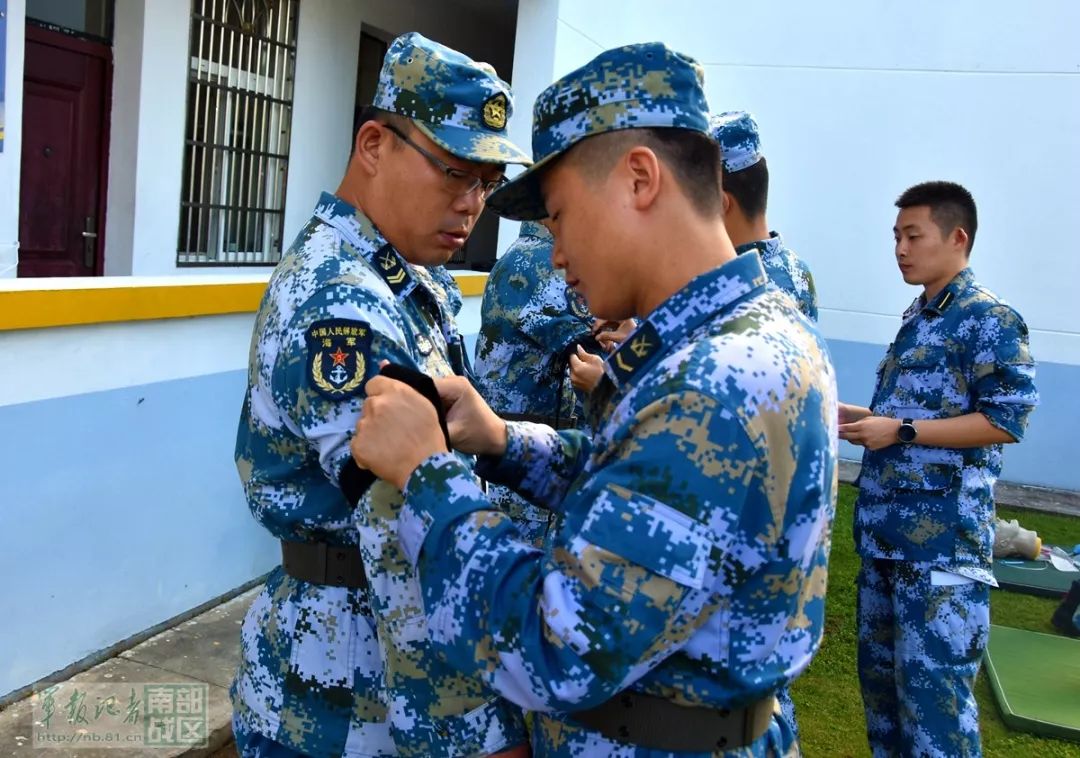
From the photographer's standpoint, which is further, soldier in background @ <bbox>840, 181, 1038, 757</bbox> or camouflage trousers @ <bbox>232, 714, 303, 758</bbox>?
soldier in background @ <bbox>840, 181, 1038, 757</bbox>

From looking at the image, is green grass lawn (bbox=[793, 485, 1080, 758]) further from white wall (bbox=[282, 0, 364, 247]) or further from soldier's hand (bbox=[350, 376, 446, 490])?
white wall (bbox=[282, 0, 364, 247])

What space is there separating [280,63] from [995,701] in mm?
5384

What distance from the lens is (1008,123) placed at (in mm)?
8156

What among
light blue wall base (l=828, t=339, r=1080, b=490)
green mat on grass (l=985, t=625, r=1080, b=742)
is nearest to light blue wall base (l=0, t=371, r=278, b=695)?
green mat on grass (l=985, t=625, r=1080, b=742)

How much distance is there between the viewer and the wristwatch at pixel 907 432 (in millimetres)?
3264

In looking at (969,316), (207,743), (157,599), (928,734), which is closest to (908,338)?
(969,316)

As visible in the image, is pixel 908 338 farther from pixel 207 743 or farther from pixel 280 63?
pixel 280 63

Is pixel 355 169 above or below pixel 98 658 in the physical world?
above

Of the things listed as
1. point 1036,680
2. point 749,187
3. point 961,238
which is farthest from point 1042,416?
point 749,187

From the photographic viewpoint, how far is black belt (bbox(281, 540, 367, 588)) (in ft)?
5.86

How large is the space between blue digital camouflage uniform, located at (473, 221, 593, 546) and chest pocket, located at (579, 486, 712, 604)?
2409mm

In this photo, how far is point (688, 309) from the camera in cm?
130

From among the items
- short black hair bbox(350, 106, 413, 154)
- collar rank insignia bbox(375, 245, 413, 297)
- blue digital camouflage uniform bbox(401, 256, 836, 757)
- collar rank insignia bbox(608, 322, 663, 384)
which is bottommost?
blue digital camouflage uniform bbox(401, 256, 836, 757)

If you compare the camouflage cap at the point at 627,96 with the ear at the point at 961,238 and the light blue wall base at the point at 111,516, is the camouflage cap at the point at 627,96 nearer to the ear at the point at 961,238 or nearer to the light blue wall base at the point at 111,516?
the ear at the point at 961,238
